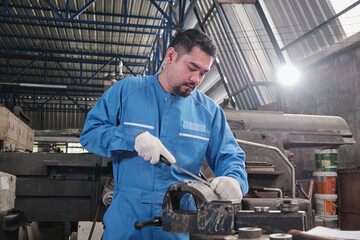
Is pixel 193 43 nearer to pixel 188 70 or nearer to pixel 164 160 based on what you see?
pixel 188 70

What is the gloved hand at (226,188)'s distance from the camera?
135 cm

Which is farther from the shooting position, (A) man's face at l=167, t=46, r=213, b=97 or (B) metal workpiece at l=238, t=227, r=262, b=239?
(A) man's face at l=167, t=46, r=213, b=97

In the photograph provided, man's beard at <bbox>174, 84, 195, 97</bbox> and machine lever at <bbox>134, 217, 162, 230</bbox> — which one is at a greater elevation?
man's beard at <bbox>174, 84, 195, 97</bbox>

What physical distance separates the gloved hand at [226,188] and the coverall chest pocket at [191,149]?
0.60 ft

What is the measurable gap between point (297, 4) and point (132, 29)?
580 centimetres

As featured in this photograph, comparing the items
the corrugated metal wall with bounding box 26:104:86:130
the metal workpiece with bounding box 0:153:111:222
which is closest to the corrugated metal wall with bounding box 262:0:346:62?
the metal workpiece with bounding box 0:153:111:222

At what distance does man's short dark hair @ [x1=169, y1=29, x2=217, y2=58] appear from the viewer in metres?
1.55

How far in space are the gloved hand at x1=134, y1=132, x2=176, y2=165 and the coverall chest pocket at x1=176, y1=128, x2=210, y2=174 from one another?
5.3 inches

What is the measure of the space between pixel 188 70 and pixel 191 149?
34 centimetres

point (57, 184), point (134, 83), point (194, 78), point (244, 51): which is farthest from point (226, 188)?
point (244, 51)

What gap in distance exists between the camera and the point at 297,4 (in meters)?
5.03

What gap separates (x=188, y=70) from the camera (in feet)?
5.10

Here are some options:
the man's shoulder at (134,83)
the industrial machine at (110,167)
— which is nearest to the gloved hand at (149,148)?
the man's shoulder at (134,83)

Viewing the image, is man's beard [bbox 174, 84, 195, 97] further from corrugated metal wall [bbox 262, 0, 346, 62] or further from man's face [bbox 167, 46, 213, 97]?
corrugated metal wall [bbox 262, 0, 346, 62]
